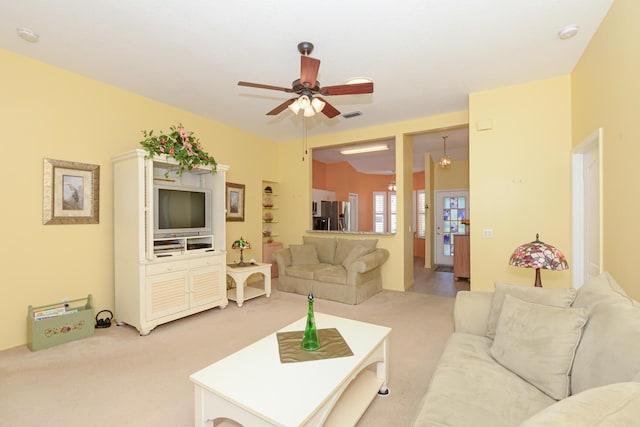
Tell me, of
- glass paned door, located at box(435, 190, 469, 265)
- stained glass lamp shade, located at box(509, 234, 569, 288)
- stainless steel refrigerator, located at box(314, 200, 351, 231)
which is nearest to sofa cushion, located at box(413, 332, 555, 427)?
stained glass lamp shade, located at box(509, 234, 569, 288)

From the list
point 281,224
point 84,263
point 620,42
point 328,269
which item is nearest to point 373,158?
point 281,224

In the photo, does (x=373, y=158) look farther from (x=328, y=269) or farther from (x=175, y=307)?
(x=175, y=307)

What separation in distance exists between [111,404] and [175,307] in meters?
1.46

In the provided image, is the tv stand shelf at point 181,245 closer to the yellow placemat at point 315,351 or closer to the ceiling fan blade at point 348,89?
the yellow placemat at point 315,351

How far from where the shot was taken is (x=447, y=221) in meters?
7.55

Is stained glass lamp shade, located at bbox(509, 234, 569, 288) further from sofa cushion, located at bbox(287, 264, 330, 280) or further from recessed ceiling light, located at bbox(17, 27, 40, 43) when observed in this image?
recessed ceiling light, located at bbox(17, 27, 40, 43)

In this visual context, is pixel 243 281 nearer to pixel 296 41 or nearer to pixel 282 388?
pixel 282 388

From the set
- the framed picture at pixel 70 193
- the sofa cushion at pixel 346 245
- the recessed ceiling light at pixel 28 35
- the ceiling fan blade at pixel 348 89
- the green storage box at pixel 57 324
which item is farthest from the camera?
the sofa cushion at pixel 346 245

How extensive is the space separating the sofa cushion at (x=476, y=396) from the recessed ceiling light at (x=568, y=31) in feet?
8.80

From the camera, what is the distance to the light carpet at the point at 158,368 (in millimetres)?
1856

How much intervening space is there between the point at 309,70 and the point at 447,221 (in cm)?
650

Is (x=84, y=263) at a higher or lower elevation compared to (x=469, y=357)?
higher

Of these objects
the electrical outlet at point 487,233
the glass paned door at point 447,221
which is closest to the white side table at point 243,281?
the electrical outlet at point 487,233

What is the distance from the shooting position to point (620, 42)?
2061 millimetres
